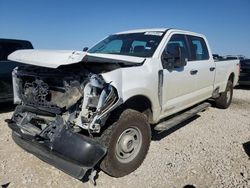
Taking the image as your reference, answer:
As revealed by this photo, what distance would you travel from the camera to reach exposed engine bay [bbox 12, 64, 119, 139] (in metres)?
3.06

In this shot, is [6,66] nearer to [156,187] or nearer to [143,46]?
[143,46]

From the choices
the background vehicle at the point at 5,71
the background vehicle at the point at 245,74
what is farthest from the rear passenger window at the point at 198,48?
the background vehicle at the point at 245,74

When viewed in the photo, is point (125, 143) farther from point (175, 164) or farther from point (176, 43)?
point (176, 43)

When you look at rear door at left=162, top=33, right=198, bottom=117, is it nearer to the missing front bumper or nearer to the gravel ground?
the gravel ground

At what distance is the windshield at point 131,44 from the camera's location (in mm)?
4430

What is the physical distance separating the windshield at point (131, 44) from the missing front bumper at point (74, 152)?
6.17 ft

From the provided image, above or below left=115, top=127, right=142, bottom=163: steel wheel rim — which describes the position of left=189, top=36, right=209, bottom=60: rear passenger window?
above

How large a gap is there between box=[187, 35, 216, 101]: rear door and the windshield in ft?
3.40

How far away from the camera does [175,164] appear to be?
157 inches

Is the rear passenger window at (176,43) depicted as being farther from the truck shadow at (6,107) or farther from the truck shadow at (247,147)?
the truck shadow at (6,107)

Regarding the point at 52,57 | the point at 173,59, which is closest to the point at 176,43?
the point at 173,59

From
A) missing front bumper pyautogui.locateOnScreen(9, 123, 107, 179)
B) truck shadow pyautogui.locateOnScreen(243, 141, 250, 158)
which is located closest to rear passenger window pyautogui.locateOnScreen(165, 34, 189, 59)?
truck shadow pyautogui.locateOnScreen(243, 141, 250, 158)

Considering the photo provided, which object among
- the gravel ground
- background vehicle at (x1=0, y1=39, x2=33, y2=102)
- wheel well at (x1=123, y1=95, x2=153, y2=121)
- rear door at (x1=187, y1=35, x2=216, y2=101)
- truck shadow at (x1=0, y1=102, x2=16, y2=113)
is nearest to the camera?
the gravel ground

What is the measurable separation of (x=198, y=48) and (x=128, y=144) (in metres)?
3.13
